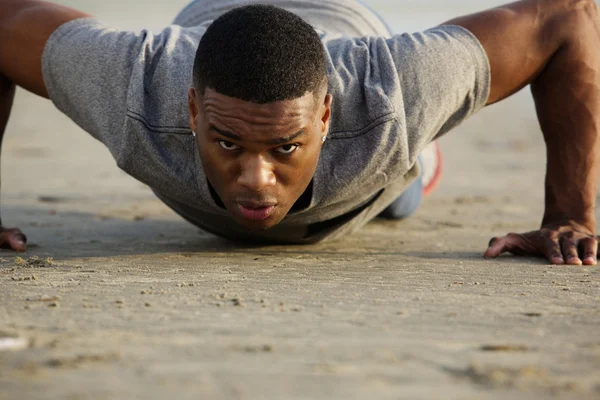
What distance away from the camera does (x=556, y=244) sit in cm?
385

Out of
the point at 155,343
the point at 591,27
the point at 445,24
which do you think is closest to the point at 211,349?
the point at 155,343

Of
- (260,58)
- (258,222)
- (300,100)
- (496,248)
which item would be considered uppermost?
(260,58)

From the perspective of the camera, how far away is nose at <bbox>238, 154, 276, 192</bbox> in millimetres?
3186

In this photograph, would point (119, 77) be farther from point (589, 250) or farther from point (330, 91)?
point (589, 250)

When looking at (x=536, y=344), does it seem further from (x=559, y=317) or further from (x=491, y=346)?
(x=559, y=317)

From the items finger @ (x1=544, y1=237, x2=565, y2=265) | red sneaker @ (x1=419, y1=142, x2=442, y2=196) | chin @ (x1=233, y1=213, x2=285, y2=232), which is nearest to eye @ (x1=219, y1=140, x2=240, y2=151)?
chin @ (x1=233, y1=213, x2=285, y2=232)

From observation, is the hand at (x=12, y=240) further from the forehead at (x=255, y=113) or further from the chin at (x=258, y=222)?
the forehead at (x=255, y=113)

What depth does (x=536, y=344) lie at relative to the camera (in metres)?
2.32

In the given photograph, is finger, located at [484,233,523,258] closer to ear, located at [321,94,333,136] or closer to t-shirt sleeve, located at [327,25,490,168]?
t-shirt sleeve, located at [327,25,490,168]

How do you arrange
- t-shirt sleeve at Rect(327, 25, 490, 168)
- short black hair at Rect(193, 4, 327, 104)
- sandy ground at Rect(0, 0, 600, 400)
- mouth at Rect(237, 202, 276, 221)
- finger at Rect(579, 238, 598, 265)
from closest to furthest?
sandy ground at Rect(0, 0, 600, 400) → short black hair at Rect(193, 4, 327, 104) → mouth at Rect(237, 202, 276, 221) → t-shirt sleeve at Rect(327, 25, 490, 168) → finger at Rect(579, 238, 598, 265)

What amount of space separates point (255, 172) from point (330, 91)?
0.51 m

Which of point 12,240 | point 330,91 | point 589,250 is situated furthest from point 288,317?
point 12,240

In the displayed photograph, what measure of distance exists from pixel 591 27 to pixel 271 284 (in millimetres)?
2035

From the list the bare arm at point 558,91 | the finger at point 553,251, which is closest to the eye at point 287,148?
the bare arm at point 558,91
